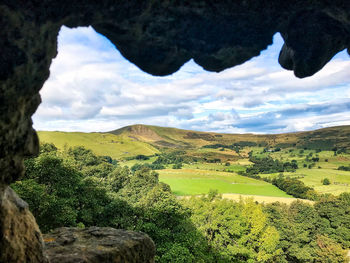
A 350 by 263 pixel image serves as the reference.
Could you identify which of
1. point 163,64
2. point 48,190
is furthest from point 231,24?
point 48,190

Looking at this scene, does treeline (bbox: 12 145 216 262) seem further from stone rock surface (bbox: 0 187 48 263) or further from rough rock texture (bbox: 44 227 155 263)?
stone rock surface (bbox: 0 187 48 263)

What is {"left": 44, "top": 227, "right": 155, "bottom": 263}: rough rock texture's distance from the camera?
929cm

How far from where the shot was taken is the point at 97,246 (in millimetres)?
10195

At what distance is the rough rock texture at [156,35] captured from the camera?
5.80 metres

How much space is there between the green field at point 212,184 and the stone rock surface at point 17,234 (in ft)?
241

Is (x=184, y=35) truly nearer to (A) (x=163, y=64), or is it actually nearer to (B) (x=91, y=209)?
(A) (x=163, y=64)

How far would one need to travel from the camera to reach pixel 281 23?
864cm

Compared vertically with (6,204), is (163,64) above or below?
above

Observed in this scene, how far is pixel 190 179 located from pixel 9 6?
98.5 metres

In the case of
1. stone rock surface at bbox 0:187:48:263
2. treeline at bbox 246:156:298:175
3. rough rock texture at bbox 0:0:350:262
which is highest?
rough rock texture at bbox 0:0:350:262

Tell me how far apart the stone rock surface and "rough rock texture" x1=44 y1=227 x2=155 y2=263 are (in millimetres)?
1171

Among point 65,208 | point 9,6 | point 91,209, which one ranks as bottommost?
point 91,209

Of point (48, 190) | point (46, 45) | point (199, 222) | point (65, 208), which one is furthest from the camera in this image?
point (199, 222)

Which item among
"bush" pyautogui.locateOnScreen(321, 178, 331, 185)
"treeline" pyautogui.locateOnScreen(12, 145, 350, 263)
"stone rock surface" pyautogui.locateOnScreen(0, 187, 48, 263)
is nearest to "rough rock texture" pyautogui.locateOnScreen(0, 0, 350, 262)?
"stone rock surface" pyautogui.locateOnScreen(0, 187, 48, 263)
